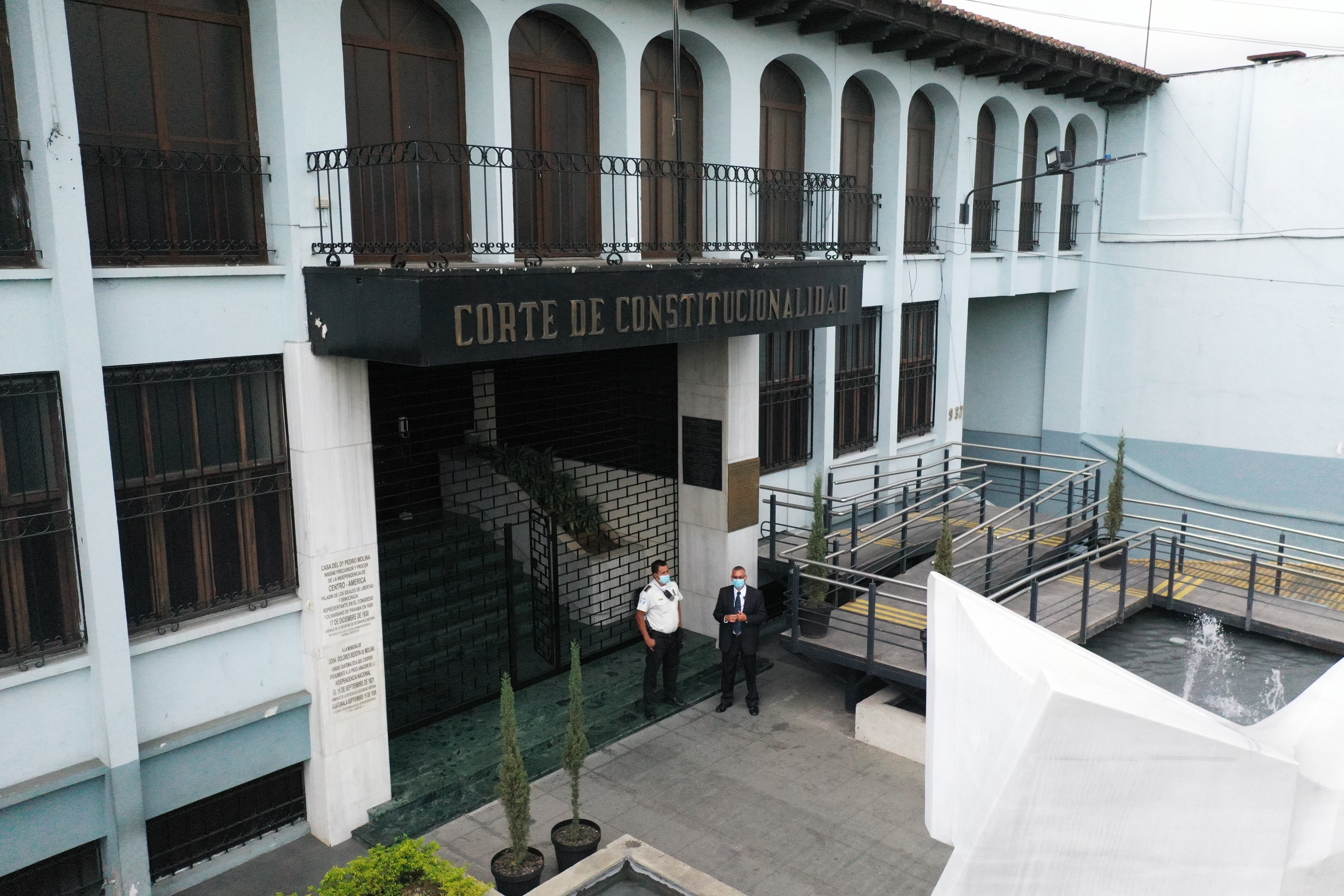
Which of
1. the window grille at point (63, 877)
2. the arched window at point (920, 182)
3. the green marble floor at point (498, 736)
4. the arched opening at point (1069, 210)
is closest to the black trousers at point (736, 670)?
the green marble floor at point (498, 736)

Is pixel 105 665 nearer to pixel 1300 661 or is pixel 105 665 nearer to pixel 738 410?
pixel 738 410

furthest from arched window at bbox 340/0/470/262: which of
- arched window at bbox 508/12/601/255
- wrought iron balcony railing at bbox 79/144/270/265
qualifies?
wrought iron balcony railing at bbox 79/144/270/265

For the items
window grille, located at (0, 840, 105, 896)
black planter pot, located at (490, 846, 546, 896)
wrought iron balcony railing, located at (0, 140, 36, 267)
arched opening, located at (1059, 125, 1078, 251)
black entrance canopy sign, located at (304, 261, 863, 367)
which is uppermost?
arched opening, located at (1059, 125, 1078, 251)

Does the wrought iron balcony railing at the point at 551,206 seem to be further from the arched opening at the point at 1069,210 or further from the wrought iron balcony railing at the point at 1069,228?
the wrought iron balcony railing at the point at 1069,228

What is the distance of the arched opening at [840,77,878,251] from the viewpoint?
15.0 meters

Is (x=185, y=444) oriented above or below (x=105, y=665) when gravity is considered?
above

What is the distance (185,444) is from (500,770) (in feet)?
11.8

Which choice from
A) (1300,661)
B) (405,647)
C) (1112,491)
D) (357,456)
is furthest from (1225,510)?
(357,456)

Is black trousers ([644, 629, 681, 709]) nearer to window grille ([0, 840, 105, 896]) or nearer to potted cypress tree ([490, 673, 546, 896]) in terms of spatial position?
potted cypress tree ([490, 673, 546, 896])

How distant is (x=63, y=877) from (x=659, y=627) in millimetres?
5682

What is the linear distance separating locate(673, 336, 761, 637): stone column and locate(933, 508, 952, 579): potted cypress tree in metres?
→ 2.61

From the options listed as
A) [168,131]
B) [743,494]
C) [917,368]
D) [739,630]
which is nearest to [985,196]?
[917,368]

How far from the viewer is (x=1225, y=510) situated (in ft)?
65.2

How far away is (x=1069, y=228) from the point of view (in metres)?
20.6
